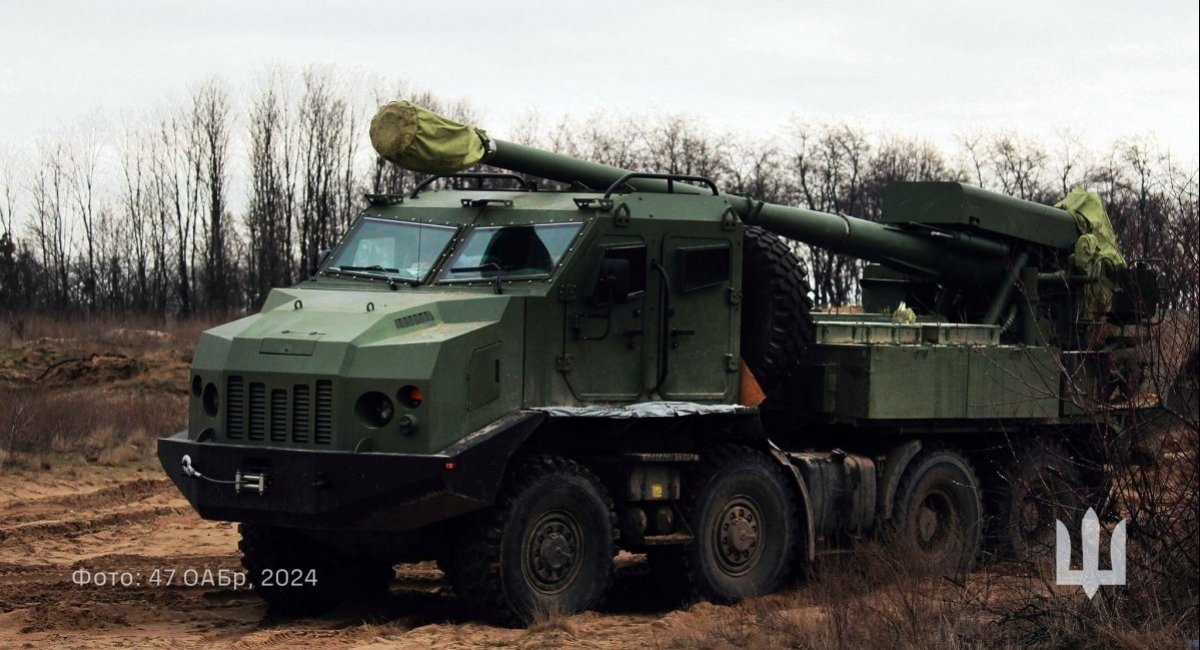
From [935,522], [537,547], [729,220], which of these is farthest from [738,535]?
[935,522]

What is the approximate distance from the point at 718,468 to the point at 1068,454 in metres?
4.03

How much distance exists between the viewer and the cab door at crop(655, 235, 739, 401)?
39.4 ft

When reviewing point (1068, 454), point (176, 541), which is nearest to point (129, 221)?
point (176, 541)

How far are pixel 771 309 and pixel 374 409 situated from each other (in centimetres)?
345

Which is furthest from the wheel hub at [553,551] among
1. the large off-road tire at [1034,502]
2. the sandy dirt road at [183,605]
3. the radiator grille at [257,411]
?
the large off-road tire at [1034,502]

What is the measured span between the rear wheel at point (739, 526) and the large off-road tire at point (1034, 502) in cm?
154

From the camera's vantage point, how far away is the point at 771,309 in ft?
41.7

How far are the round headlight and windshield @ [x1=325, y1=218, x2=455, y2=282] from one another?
4.80 ft

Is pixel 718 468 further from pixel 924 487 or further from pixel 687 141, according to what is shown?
pixel 687 141

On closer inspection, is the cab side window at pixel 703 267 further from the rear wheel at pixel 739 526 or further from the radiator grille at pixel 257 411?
the radiator grille at pixel 257 411

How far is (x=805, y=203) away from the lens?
38812 mm

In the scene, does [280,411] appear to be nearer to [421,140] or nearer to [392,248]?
[392,248]

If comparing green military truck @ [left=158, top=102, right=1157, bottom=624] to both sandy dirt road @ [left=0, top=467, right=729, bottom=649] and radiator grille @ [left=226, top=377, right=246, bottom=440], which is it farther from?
sandy dirt road @ [left=0, top=467, right=729, bottom=649]

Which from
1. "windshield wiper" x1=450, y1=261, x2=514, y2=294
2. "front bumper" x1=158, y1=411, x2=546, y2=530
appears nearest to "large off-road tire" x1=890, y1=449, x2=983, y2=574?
"windshield wiper" x1=450, y1=261, x2=514, y2=294
